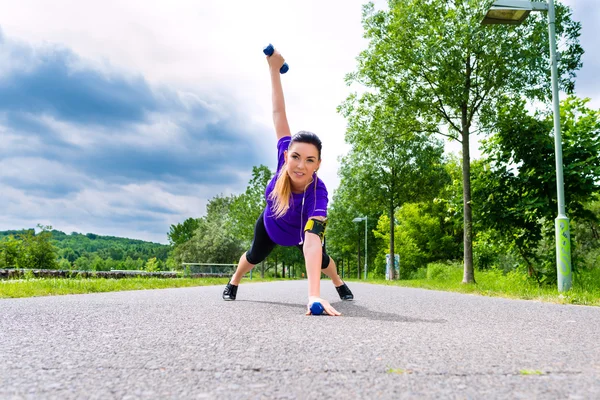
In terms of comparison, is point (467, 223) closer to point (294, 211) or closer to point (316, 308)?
point (294, 211)

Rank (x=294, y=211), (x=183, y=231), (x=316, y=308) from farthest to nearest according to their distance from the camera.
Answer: (x=183, y=231) < (x=294, y=211) < (x=316, y=308)

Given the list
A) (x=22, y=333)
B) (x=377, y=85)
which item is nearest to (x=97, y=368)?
(x=22, y=333)

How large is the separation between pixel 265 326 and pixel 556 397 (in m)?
2.04

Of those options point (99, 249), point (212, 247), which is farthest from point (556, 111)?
point (99, 249)

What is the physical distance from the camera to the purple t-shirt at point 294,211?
4.43m

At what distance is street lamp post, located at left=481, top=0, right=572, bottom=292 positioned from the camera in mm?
8156

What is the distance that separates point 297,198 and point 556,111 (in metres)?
6.34

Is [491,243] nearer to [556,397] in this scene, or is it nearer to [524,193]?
[524,193]

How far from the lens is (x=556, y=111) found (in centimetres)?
861

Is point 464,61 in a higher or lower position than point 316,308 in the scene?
higher

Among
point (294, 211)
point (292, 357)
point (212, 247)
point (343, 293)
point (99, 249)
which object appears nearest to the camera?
point (292, 357)

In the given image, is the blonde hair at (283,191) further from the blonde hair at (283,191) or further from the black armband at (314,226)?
the black armband at (314,226)

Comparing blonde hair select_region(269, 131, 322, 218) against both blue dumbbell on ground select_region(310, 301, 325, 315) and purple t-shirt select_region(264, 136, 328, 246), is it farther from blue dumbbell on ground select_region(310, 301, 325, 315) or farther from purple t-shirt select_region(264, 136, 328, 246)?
blue dumbbell on ground select_region(310, 301, 325, 315)

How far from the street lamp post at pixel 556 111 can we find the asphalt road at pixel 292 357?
189 inches
